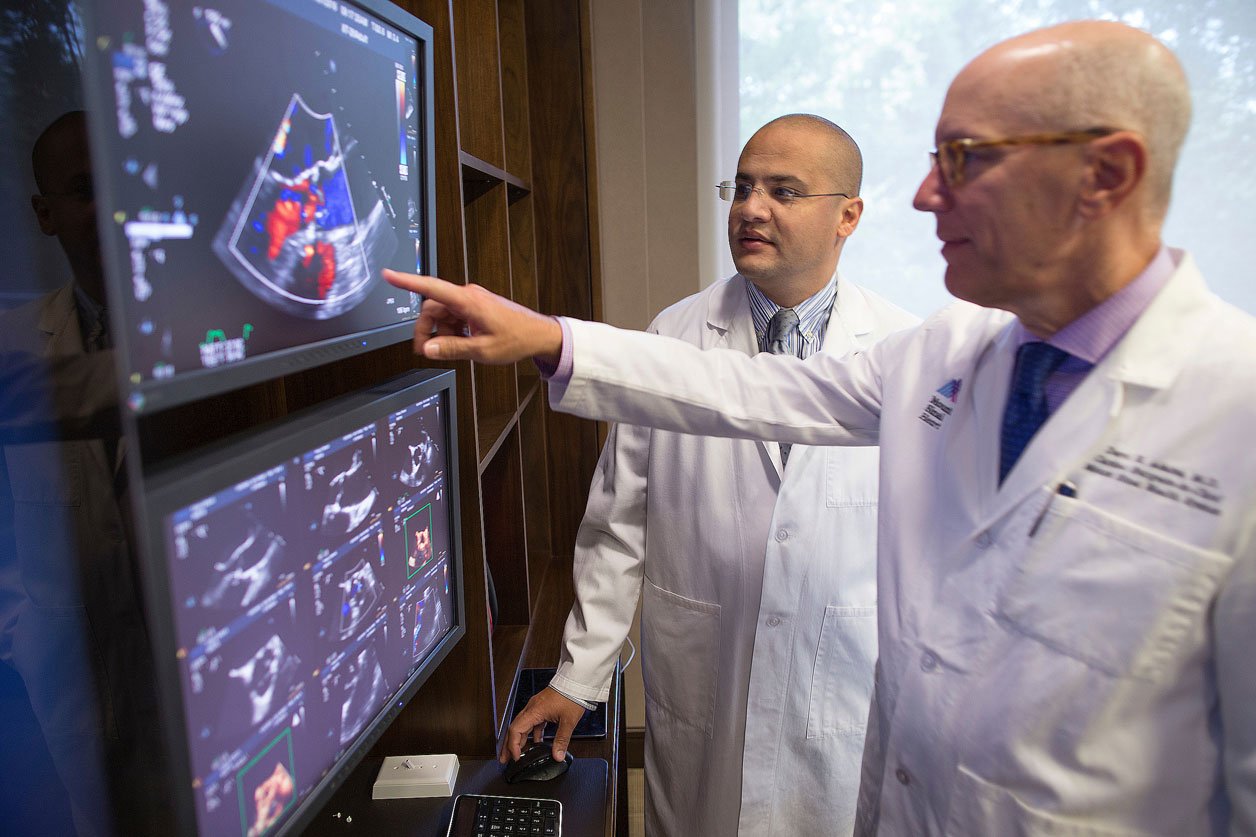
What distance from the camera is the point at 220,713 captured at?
2.08 feet

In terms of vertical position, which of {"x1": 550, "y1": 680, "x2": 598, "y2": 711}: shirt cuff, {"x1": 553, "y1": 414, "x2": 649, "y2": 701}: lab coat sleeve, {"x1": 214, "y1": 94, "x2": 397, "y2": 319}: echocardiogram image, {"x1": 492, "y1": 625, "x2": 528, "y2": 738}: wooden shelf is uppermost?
{"x1": 214, "y1": 94, "x2": 397, "y2": 319}: echocardiogram image

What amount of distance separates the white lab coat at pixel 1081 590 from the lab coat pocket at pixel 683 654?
0.43 metres

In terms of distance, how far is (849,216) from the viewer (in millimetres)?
1573

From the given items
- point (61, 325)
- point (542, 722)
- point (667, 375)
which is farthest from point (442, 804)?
point (61, 325)

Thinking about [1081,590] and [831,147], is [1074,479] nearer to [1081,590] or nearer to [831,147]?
[1081,590]

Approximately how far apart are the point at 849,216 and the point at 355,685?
1207mm

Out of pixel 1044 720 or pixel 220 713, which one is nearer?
pixel 220 713

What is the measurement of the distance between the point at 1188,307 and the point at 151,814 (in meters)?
1.17

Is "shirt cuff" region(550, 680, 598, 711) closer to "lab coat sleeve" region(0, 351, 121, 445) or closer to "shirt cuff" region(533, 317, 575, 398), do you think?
"shirt cuff" region(533, 317, 575, 398)

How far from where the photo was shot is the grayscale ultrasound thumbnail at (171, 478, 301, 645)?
585 millimetres

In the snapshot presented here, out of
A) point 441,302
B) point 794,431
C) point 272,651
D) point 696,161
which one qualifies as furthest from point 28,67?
point 696,161

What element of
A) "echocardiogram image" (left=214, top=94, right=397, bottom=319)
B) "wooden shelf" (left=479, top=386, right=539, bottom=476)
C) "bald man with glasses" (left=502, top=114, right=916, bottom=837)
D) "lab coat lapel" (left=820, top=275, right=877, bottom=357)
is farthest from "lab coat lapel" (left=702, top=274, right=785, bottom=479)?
"echocardiogram image" (left=214, top=94, right=397, bottom=319)

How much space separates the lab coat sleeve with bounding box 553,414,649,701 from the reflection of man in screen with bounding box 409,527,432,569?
1.54 ft

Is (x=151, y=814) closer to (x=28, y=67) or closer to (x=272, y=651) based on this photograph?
(x=272, y=651)
